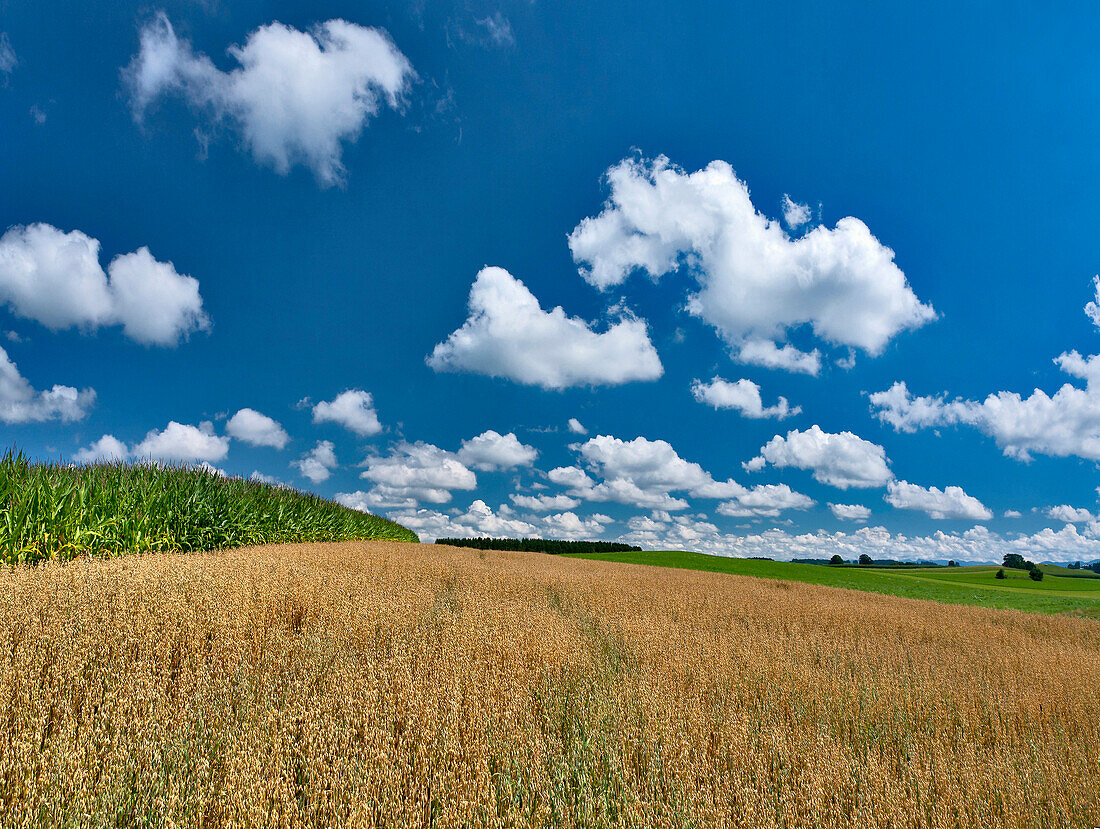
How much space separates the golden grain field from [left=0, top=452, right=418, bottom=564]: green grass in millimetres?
2726

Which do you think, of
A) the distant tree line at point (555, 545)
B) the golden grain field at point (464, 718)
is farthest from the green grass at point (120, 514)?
the distant tree line at point (555, 545)

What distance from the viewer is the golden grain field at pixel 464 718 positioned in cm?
262

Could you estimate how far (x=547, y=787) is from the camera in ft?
9.44

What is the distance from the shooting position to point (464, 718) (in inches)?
131

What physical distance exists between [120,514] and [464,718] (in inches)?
359

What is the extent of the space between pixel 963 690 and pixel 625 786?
4.66m

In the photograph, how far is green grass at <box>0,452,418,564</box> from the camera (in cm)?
721

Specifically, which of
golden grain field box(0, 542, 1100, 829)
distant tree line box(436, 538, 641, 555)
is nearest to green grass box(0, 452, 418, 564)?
golden grain field box(0, 542, 1100, 829)

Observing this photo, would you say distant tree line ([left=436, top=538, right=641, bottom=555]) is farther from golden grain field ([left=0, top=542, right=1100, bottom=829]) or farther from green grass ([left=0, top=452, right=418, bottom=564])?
golden grain field ([left=0, top=542, right=1100, bottom=829])

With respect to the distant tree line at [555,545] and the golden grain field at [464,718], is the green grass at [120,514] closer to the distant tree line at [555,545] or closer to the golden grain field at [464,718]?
the golden grain field at [464,718]

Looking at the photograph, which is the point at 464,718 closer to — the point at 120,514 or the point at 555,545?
the point at 120,514

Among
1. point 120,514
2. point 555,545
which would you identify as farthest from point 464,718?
point 555,545

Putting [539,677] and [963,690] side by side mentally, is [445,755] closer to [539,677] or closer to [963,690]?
[539,677]

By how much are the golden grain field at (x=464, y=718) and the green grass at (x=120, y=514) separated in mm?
2726
